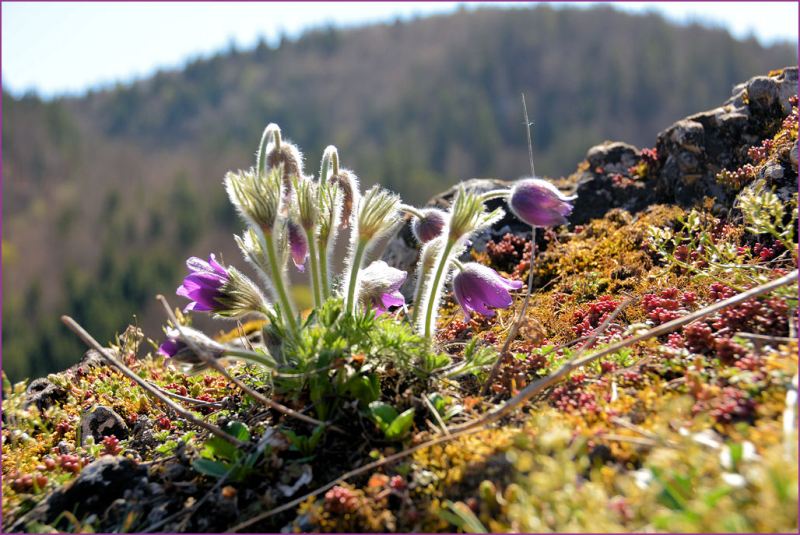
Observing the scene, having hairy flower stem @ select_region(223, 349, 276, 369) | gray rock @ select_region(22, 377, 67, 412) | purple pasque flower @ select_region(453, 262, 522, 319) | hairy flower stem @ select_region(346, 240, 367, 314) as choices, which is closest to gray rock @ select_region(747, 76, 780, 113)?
purple pasque flower @ select_region(453, 262, 522, 319)

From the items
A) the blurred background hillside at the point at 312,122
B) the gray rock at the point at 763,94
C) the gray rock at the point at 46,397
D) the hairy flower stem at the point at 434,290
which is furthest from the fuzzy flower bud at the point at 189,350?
the blurred background hillside at the point at 312,122

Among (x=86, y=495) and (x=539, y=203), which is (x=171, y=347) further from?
(x=539, y=203)

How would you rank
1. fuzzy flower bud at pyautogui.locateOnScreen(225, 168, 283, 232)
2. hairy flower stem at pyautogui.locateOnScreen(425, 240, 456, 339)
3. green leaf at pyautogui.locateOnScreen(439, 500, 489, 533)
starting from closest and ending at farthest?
green leaf at pyautogui.locateOnScreen(439, 500, 489, 533), fuzzy flower bud at pyautogui.locateOnScreen(225, 168, 283, 232), hairy flower stem at pyautogui.locateOnScreen(425, 240, 456, 339)

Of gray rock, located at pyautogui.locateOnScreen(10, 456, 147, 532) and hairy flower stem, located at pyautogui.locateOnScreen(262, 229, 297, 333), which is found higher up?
hairy flower stem, located at pyautogui.locateOnScreen(262, 229, 297, 333)

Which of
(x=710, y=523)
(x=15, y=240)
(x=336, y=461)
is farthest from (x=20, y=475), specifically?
(x=15, y=240)

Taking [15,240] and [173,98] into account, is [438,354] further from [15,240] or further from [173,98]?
[173,98]

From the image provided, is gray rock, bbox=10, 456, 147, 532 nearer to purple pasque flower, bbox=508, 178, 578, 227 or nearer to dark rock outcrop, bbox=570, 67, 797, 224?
purple pasque flower, bbox=508, 178, 578, 227

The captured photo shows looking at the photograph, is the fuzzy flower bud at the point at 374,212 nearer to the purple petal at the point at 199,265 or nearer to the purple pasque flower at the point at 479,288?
the purple pasque flower at the point at 479,288
